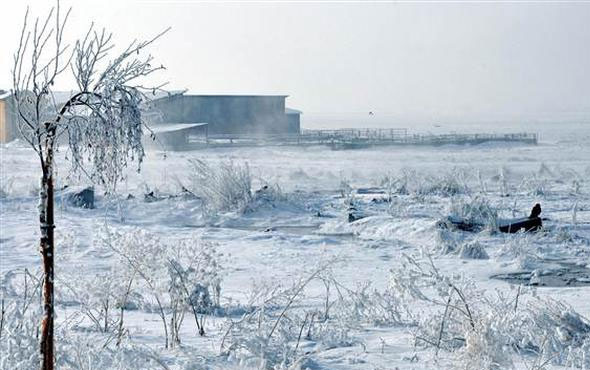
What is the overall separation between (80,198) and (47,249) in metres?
21.2

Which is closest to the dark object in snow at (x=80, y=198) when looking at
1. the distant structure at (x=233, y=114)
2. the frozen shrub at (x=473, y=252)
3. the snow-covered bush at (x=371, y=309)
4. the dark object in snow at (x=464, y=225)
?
the dark object in snow at (x=464, y=225)

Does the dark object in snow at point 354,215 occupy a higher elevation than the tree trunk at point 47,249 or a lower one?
lower

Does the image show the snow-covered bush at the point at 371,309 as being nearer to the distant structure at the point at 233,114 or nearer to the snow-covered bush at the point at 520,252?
the snow-covered bush at the point at 520,252

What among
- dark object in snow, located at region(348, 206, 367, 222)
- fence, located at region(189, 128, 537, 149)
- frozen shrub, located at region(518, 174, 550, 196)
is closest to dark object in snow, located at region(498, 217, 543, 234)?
dark object in snow, located at region(348, 206, 367, 222)

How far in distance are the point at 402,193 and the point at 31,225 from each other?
1477 cm

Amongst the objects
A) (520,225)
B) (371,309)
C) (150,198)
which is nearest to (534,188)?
(520,225)

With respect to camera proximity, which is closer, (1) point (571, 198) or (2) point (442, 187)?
(1) point (571, 198)

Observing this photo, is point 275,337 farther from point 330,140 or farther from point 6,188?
point 330,140

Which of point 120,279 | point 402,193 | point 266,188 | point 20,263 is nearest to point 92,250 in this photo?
point 20,263

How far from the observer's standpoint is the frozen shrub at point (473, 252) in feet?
53.5

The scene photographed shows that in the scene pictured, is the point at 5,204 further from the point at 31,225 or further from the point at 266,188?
the point at 266,188

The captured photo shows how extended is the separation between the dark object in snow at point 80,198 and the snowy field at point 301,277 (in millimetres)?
423

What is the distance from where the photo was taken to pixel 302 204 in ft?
85.5

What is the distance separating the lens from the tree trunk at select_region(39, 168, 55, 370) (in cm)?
440
